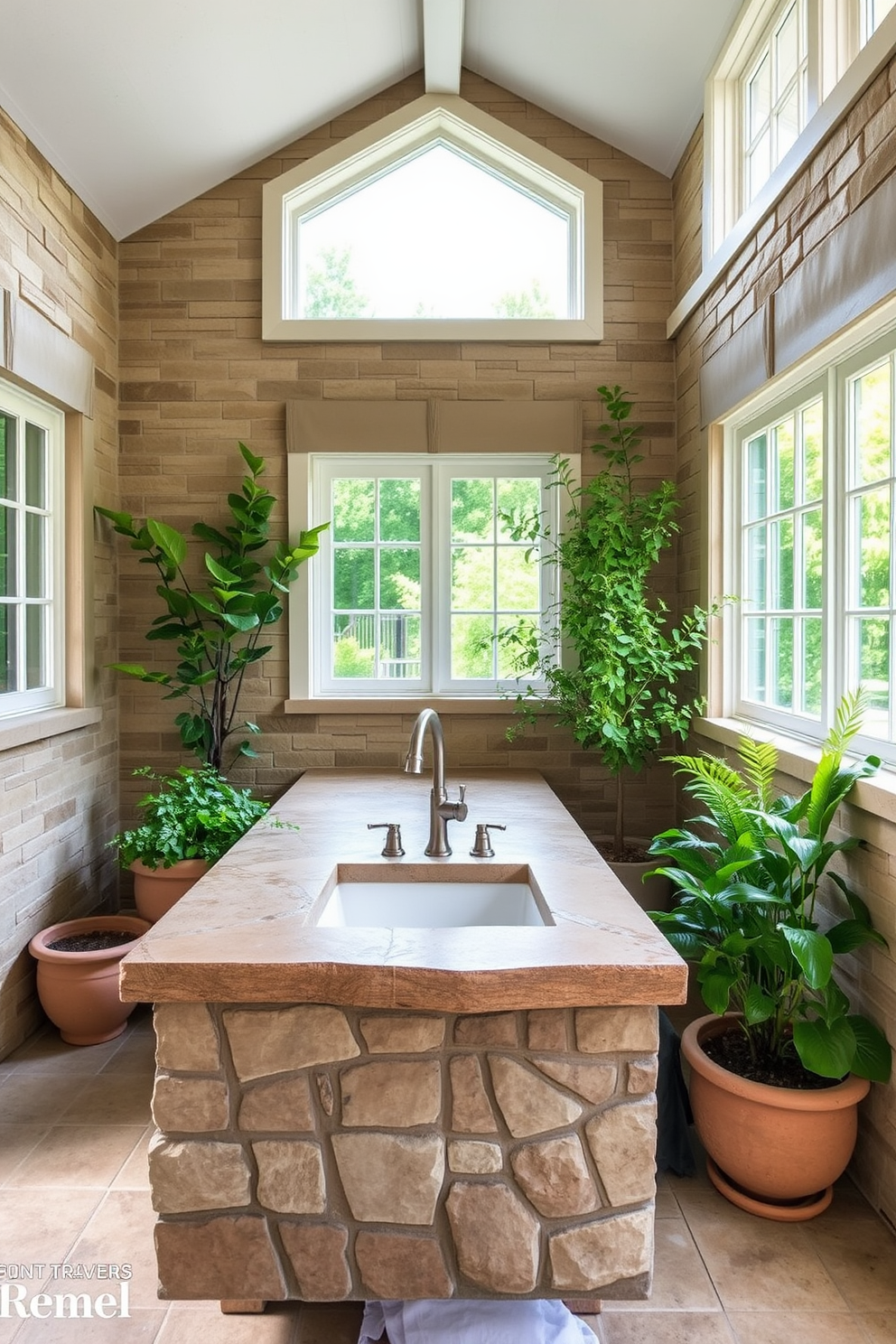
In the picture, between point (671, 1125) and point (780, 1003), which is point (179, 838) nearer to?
point (671, 1125)

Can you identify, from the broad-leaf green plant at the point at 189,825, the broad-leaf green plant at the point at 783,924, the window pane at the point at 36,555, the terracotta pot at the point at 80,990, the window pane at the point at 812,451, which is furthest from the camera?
the window pane at the point at 36,555

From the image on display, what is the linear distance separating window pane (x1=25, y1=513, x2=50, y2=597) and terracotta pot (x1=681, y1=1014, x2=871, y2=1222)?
8.94 feet

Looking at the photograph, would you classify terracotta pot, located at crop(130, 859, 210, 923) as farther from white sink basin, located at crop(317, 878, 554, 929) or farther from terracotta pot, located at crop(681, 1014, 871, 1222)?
terracotta pot, located at crop(681, 1014, 871, 1222)

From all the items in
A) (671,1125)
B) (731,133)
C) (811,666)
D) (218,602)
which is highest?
(731,133)

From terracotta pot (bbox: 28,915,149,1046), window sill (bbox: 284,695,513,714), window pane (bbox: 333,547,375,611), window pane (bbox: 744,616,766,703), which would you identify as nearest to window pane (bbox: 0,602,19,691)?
terracotta pot (bbox: 28,915,149,1046)

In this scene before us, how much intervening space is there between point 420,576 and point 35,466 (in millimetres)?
1564

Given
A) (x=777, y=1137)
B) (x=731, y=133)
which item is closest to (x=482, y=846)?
(x=777, y=1137)

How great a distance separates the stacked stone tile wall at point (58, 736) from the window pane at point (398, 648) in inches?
45.3

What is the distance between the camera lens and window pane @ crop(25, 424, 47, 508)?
10.5 feet

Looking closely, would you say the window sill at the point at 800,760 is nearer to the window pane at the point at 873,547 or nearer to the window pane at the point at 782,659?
the window pane at the point at 782,659

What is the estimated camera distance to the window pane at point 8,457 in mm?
3010

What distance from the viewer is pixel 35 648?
3277mm

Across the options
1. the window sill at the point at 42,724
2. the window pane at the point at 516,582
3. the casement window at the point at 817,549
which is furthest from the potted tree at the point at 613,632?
the window sill at the point at 42,724

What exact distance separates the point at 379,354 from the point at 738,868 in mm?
2611
